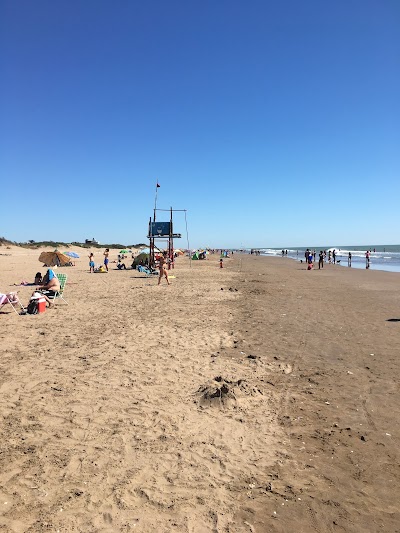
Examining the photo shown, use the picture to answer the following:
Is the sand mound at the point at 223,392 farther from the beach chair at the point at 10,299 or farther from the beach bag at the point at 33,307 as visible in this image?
the beach chair at the point at 10,299

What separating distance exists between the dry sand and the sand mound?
0.02m

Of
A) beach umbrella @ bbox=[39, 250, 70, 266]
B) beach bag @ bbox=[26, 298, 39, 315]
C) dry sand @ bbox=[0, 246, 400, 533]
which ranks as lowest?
dry sand @ bbox=[0, 246, 400, 533]

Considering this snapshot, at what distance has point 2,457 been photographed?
12.6 feet

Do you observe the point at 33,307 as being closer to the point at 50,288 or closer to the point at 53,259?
the point at 50,288

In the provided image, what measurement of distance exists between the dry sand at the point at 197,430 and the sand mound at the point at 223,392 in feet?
A: 0.08

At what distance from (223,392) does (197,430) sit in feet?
3.10

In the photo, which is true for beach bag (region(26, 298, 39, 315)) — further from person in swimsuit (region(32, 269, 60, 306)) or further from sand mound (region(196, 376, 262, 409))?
sand mound (region(196, 376, 262, 409))

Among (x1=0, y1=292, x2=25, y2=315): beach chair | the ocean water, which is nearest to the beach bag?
(x1=0, y1=292, x2=25, y2=315): beach chair

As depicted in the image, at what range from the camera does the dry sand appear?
10.6ft

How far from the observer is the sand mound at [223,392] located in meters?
5.16

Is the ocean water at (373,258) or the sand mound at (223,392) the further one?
the ocean water at (373,258)

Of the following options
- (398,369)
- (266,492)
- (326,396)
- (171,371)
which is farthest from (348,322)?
(266,492)

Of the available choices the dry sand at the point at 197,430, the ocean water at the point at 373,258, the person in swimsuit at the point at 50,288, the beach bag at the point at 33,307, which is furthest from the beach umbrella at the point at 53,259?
the ocean water at the point at 373,258

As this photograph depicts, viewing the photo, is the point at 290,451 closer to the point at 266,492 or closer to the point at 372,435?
the point at 266,492
